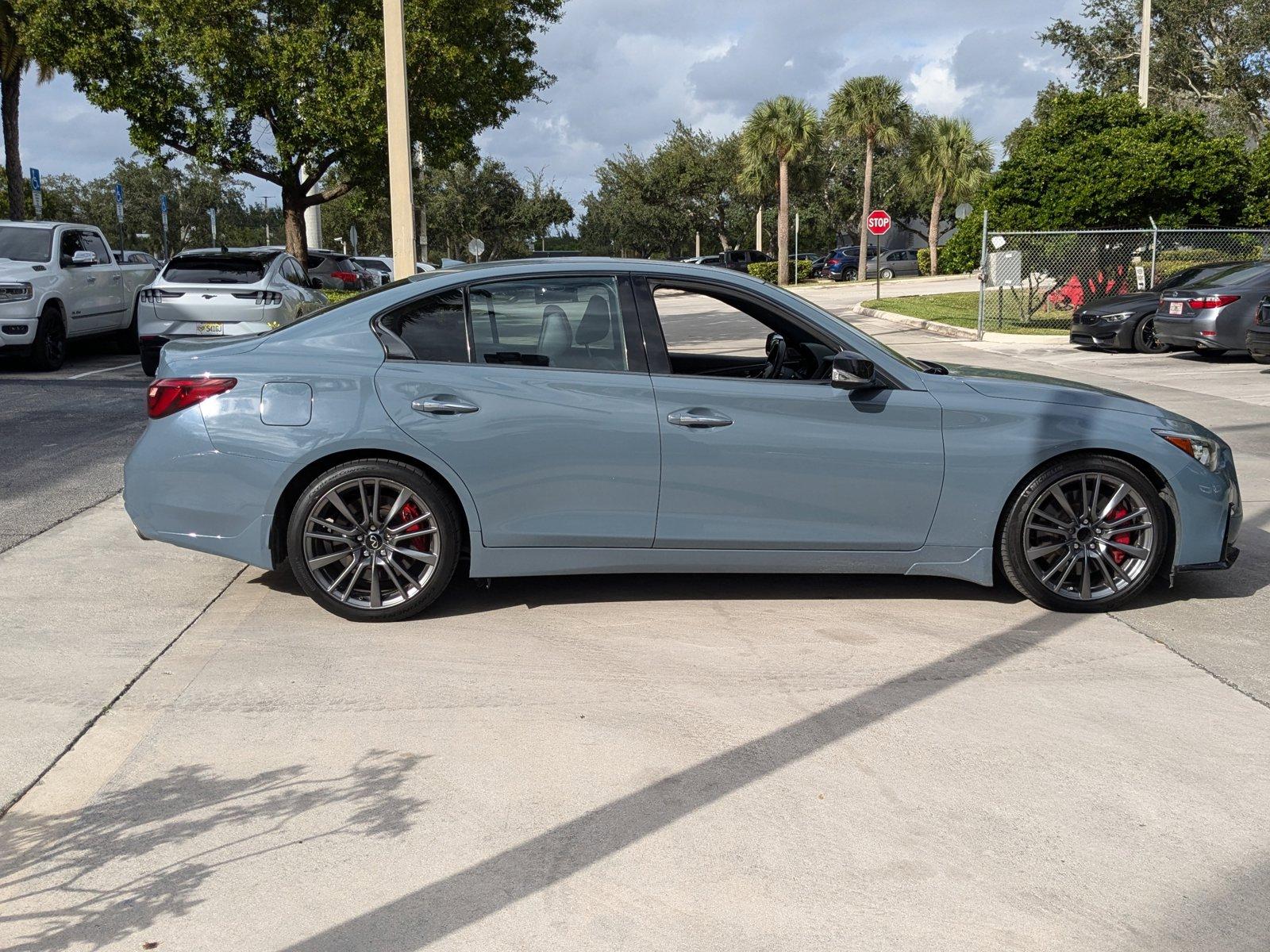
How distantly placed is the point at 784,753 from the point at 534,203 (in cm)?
6569

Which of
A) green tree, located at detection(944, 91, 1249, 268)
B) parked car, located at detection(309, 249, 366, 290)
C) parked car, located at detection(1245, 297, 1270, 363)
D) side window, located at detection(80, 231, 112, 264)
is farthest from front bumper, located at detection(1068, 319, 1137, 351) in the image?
parked car, located at detection(309, 249, 366, 290)

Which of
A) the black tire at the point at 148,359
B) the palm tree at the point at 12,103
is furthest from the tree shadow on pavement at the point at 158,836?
the palm tree at the point at 12,103

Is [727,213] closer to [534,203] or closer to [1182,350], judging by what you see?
[534,203]

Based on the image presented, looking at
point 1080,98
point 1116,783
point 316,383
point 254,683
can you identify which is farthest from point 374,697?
point 1080,98

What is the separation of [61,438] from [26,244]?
637cm

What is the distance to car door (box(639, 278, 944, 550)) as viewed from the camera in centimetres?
540

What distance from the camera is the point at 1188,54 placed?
153 feet

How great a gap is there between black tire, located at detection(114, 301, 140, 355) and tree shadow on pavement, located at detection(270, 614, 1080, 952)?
15466mm

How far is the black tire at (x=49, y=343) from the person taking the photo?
15125 mm

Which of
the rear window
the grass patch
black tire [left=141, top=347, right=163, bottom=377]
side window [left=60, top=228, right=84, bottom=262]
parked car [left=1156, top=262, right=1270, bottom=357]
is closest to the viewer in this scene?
the rear window

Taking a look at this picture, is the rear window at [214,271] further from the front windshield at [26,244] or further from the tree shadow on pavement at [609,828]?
the tree shadow on pavement at [609,828]

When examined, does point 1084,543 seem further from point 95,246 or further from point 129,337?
point 129,337

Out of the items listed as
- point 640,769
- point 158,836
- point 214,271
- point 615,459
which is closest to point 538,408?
point 615,459

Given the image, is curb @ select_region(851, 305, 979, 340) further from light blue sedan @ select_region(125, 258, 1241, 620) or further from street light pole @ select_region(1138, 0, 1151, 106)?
light blue sedan @ select_region(125, 258, 1241, 620)
